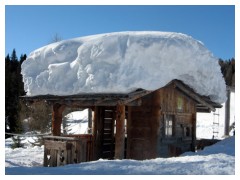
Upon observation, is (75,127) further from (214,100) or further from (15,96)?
(214,100)

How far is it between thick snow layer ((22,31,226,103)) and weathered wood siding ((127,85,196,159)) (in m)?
1.13

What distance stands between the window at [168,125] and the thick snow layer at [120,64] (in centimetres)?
165

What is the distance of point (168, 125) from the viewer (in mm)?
14992

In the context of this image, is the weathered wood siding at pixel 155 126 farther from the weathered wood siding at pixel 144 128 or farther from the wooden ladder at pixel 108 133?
the wooden ladder at pixel 108 133

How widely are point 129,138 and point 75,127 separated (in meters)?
21.8

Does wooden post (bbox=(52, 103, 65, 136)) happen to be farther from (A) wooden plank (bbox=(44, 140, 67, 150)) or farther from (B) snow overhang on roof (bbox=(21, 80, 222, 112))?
(A) wooden plank (bbox=(44, 140, 67, 150))

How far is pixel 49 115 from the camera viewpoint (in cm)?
2481

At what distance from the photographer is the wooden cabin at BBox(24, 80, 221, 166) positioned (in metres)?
12.5

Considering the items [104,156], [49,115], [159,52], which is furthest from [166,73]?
[49,115]

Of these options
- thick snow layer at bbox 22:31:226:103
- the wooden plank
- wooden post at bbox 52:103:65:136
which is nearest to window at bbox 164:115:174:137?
thick snow layer at bbox 22:31:226:103

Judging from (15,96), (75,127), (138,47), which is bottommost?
(75,127)

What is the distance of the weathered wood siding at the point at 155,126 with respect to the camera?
14055 mm

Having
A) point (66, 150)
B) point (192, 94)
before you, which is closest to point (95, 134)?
point (66, 150)

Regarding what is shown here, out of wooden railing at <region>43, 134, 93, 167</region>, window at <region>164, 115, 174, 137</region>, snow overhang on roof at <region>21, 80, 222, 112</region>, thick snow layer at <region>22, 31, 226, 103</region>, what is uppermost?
thick snow layer at <region>22, 31, 226, 103</region>
